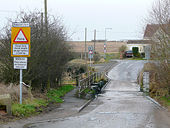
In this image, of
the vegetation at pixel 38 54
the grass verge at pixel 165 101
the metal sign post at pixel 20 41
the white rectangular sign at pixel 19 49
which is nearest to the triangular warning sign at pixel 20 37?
the metal sign post at pixel 20 41

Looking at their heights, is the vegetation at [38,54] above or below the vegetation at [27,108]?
above

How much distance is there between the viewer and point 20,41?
37.6 ft

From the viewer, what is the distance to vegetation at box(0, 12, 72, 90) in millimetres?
13523

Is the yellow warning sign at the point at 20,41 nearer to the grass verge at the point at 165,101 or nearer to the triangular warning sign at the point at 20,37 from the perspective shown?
the triangular warning sign at the point at 20,37

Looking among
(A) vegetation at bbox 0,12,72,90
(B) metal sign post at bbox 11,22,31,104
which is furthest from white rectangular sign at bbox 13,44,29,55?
(A) vegetation at bbox 0,12,72,90

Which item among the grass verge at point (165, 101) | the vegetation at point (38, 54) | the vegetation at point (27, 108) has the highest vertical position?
the vegetation at point (38, 54)

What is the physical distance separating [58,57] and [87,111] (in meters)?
5.37

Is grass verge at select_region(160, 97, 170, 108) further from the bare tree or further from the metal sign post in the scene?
the metal sign post

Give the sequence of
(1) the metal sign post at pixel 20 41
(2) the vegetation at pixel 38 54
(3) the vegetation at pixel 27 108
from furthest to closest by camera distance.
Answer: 1. (2) the vegetation at pixel 38 54
2. (1) the metal sign post at pixel 20 41
3. (3) the vegetation at pixel 27 108

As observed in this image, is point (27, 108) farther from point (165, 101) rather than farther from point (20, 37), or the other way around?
point (165, 101)

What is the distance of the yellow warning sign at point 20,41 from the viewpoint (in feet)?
37.4

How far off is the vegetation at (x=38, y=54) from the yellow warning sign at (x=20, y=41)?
2.01 metres

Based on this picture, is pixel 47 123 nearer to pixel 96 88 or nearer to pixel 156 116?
pixel 156 116

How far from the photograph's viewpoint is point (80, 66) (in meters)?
29.7
